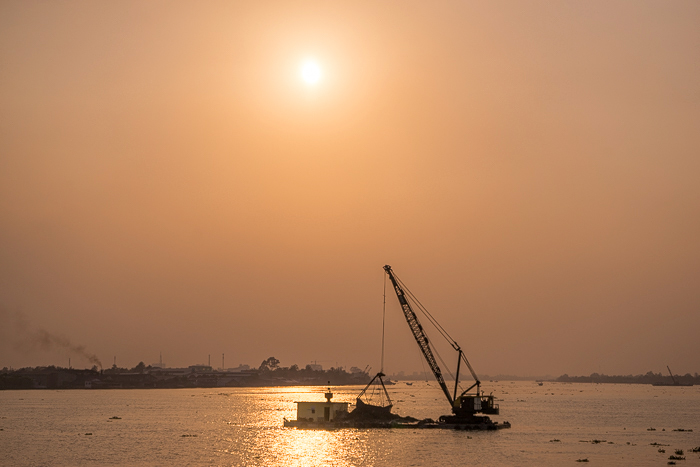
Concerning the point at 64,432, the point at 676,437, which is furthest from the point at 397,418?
the point at 64,432

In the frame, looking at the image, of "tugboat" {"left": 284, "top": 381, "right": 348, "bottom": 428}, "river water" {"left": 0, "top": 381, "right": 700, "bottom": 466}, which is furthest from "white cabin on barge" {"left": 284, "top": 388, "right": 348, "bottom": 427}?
"river water" {"left": 0, "top": 381, "right": 700, "bottom": 466}

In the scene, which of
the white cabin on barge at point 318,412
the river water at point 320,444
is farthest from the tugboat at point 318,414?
the river water at point 320,444

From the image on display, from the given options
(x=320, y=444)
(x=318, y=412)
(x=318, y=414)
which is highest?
(x=318, y=412)

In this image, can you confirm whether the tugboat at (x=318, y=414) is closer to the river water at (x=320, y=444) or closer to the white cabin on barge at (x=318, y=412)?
the white cabin on barge at (x=318, y=412)

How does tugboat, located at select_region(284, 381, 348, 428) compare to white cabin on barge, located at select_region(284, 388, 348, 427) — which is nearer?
tugboat, located at select_region(284, 381, 348, 428)

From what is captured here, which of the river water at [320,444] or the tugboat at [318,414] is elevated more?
the tugboat at [318,414]

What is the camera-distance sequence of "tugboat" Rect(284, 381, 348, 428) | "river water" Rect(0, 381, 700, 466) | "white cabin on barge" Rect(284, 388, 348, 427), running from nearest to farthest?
"river water" Rect(0, 381, 700, 466), "tugboat" Rect(284, 381, 348, 428), "white cabin on barge" Rect(284, 388, 348, 427)

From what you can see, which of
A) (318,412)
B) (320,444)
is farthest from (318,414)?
(320,444)

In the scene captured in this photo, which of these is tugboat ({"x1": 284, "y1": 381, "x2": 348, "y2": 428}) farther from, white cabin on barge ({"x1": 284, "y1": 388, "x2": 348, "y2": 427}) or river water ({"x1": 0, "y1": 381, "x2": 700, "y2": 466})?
river water ({"x1": 0, "y1": 381, "x2": 700, "y2": 466})

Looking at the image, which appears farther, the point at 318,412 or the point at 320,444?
the point at 318,412

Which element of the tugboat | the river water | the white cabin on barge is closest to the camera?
the river water

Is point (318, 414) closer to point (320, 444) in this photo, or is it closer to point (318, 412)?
point (318, 412)

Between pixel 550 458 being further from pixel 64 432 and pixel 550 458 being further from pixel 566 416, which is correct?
pixel 566 416

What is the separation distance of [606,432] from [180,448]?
67352 mm
